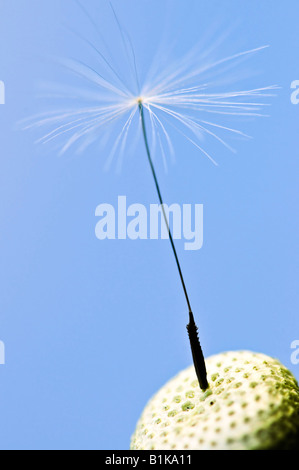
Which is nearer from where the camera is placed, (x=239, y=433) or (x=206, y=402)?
(x=239, y=433)

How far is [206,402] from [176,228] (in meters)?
0.41

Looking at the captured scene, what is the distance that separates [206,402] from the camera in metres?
0.78

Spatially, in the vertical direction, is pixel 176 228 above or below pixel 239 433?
above

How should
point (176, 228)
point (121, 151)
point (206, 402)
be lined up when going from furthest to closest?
1. point (176, 228)
2. point (121, 151)
3. point (206, 402)

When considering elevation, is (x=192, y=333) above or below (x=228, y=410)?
above

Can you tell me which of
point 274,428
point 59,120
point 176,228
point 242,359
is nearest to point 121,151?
point 59,120

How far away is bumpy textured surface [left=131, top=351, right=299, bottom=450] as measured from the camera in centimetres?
67

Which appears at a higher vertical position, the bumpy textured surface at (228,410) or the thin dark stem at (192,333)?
the thin dark stem at (192,333)

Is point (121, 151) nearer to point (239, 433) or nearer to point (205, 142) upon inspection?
point (205, 142)

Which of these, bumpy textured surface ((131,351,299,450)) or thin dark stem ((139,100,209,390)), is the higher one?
thin dark stem ((139,100,209,390))

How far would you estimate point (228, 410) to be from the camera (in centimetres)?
72

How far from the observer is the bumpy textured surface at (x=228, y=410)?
2.20 feet
